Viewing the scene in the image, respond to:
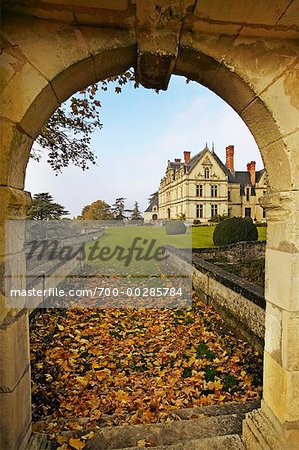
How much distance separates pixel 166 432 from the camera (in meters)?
2.22

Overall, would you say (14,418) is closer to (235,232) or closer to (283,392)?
(283,392)

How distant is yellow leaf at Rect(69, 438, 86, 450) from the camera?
2066 mm

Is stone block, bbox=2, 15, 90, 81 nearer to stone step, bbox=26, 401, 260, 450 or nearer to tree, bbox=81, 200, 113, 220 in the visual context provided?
stone step, bbox=26, 401, 260, 450

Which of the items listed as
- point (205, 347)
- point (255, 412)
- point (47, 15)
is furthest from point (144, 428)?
point (47, 15)

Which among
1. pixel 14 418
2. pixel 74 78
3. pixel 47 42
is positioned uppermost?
pixel 47 42

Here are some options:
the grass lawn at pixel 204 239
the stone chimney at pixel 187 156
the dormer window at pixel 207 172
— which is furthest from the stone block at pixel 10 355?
the stone chimney at pixel 187 156

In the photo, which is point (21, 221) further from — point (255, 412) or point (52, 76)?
point (255, 412)

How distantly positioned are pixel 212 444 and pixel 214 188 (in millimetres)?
41949

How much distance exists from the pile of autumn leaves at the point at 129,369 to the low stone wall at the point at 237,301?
195 mm

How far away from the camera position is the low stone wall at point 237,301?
359 cm

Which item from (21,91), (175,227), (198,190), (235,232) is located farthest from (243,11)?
(198,190)

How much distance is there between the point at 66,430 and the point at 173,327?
2.71 m

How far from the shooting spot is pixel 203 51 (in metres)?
1.77

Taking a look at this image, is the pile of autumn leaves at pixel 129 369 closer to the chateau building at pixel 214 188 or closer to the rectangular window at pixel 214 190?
the chateau building at pixel 214 188
